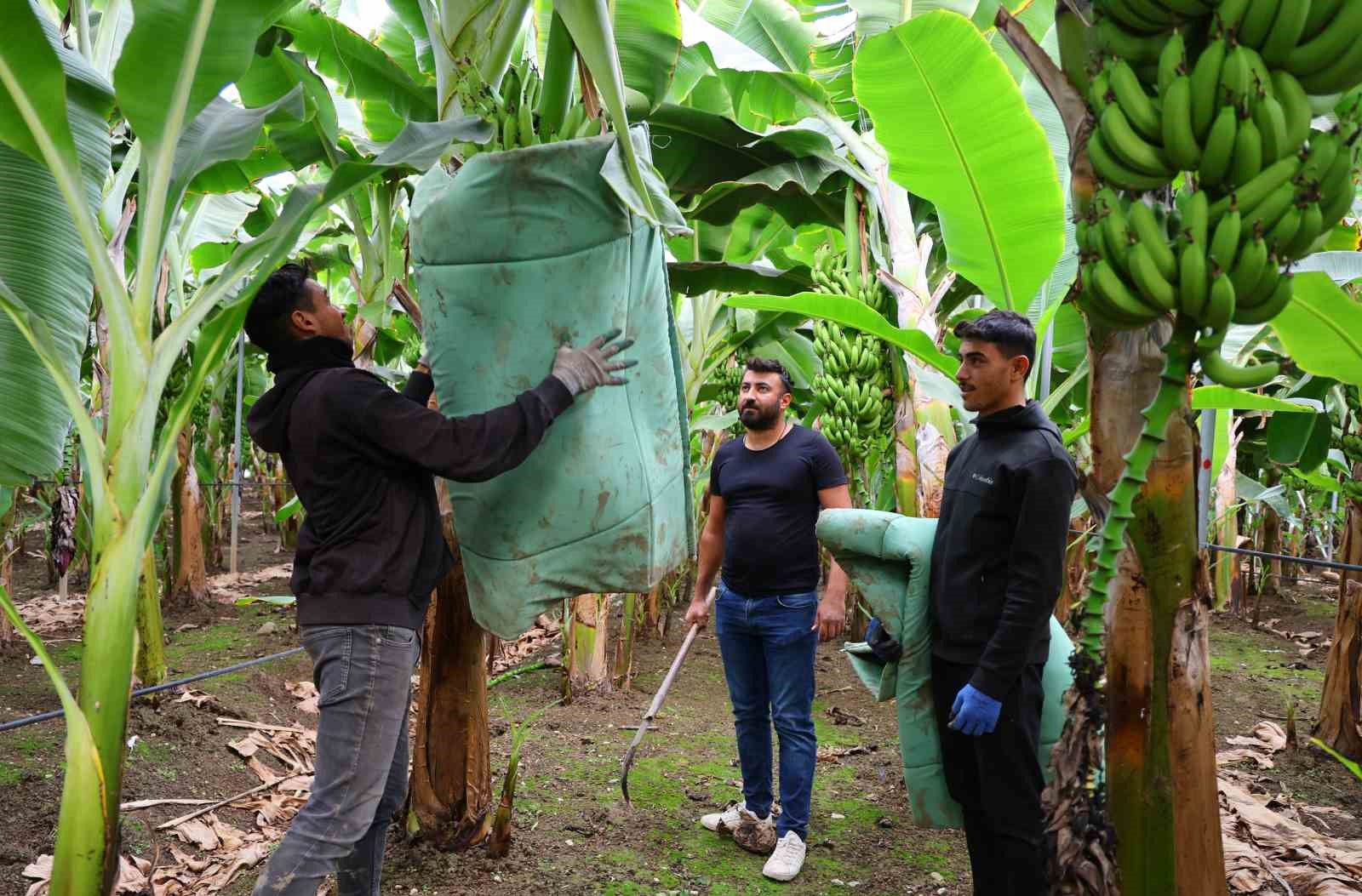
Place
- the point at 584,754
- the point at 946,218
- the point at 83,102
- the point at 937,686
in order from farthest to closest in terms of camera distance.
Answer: the point at 584,754 < the point at 946,218 < the point at 937,686 < the point at 83,102

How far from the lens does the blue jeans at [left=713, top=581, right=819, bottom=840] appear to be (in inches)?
117

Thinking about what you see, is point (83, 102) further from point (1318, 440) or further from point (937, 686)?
point (1318, 440)

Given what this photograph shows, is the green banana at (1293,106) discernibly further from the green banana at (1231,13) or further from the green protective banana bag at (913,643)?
the green protective banana bag at (913,643)

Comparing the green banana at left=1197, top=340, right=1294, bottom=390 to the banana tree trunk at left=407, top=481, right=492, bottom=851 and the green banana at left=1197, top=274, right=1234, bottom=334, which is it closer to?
the green banana at left=1197, top=274, right=1234, bottom=334

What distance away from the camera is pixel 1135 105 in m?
1.25

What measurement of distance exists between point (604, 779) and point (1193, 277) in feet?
10.1

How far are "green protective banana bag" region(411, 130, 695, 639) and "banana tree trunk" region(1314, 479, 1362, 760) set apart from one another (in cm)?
324

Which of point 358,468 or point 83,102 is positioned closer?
point 358,468

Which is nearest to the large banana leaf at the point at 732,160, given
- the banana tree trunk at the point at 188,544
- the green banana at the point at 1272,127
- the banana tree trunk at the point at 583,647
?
the banana tree trunk at the point at 583,647

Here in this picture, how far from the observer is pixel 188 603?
632 cm

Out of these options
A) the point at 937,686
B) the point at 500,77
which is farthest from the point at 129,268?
the point at 937,686

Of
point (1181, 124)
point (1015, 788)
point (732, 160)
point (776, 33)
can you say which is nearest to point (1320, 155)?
point (1181, 124)

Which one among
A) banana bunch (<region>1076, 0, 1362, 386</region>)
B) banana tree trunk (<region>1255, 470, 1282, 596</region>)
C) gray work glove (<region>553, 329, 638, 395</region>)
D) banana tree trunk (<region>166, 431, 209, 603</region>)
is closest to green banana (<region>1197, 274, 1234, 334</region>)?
banana bunch (<region>1076, 0, 1362, 386</region>)

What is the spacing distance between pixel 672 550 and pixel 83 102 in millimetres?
1700
